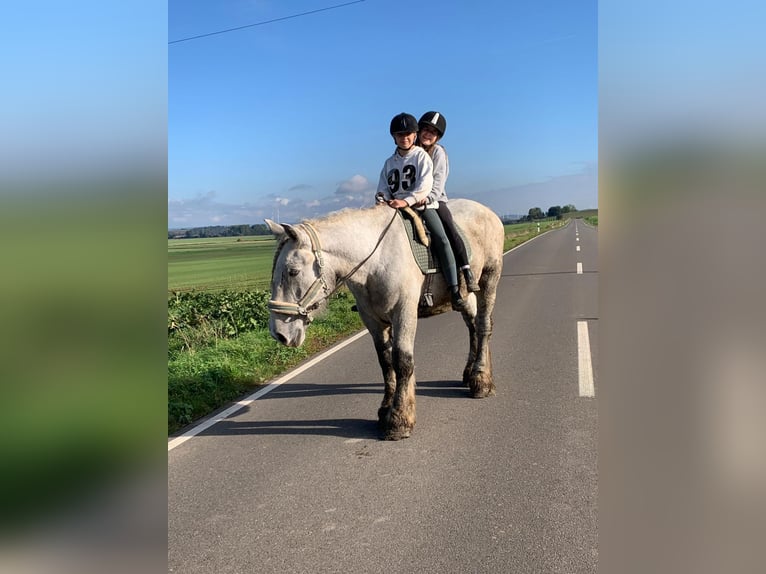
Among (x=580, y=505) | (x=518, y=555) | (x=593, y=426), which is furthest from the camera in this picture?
(x=593, y=426)

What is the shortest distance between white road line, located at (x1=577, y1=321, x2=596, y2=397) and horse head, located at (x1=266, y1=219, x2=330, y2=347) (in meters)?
3.13

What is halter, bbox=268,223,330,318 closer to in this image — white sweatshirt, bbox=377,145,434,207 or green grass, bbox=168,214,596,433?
green grass, bbox=168,214,596,433

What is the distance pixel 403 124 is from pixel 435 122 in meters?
0.54

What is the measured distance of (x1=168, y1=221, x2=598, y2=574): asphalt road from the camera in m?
2.95

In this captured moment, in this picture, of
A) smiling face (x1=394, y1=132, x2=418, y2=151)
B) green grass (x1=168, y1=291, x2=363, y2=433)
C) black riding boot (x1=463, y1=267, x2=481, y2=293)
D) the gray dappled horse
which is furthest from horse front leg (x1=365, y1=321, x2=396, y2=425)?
smiling face (x1=394, y1=132, x2=418, y2=151)

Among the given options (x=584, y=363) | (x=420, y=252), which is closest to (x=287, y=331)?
(x=420, y=252)

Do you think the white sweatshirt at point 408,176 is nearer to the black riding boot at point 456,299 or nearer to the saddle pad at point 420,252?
the saddle pad at point 420,252

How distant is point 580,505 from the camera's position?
3.35 meters

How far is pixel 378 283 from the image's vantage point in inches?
179

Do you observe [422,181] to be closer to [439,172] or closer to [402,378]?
[439,172]
